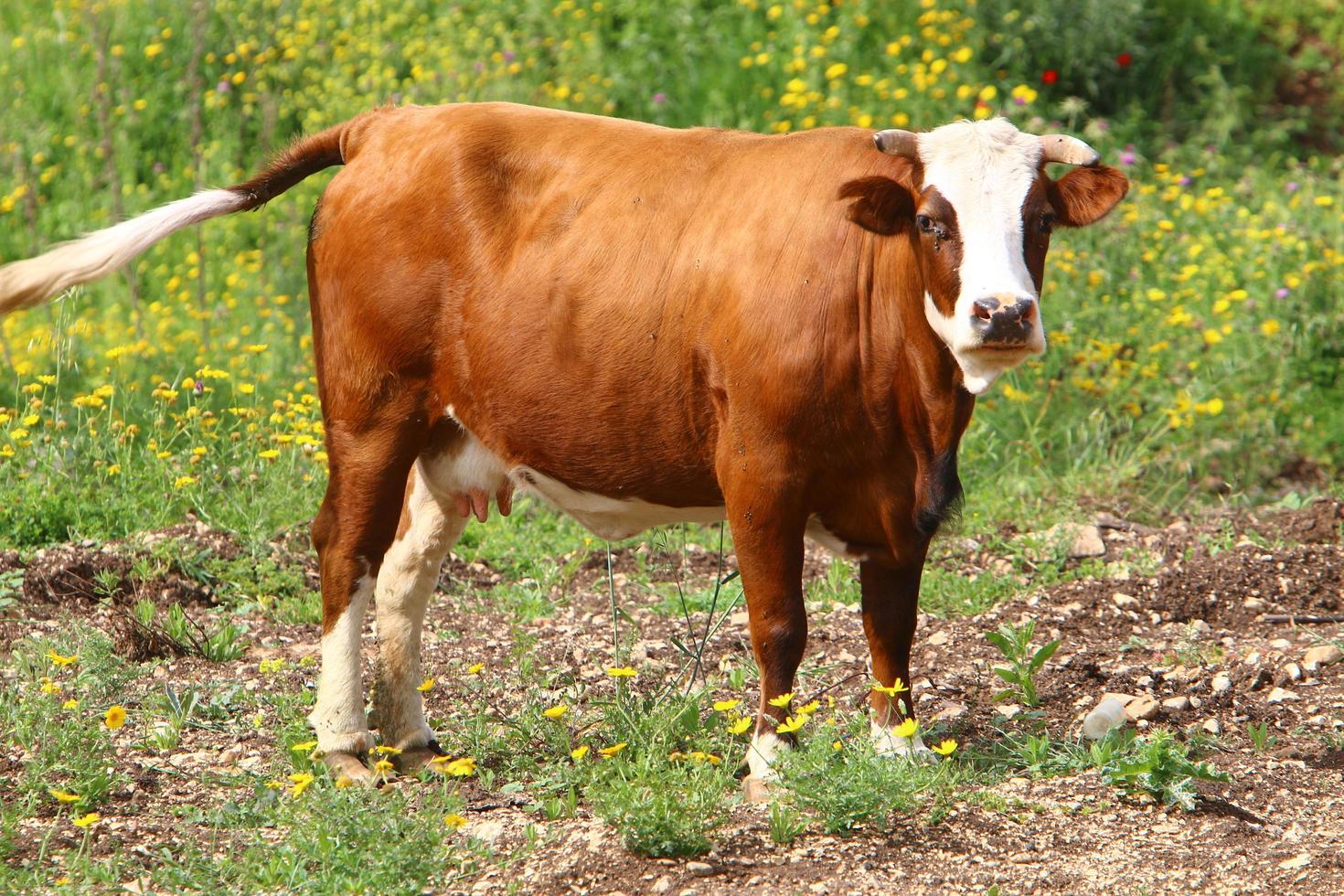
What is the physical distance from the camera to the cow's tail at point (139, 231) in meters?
4.62

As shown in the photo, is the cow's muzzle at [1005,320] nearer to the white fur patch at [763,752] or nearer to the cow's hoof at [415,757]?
the white fur patch at [763,752]

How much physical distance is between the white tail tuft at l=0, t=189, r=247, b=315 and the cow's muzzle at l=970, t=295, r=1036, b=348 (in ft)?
7.75

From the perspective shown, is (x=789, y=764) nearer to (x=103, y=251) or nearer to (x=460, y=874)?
(x=460, y=874)

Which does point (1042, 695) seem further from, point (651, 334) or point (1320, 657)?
point (651, 334)

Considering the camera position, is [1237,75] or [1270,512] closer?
[1270,512]

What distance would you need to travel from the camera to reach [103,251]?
15.4ft

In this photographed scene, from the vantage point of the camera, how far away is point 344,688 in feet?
15.4

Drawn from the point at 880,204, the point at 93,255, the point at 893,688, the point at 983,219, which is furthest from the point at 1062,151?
the point at 93,255

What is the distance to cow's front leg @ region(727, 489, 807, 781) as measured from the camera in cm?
418

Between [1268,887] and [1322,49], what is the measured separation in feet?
32.0

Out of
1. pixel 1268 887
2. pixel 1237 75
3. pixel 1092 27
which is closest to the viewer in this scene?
pixel 1268 887

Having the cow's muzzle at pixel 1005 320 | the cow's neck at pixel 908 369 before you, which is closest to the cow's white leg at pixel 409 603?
the cow's neck at pixel 908 369

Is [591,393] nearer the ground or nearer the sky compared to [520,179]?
nearer the ground

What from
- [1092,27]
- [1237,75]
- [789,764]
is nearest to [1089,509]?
[789,764]
